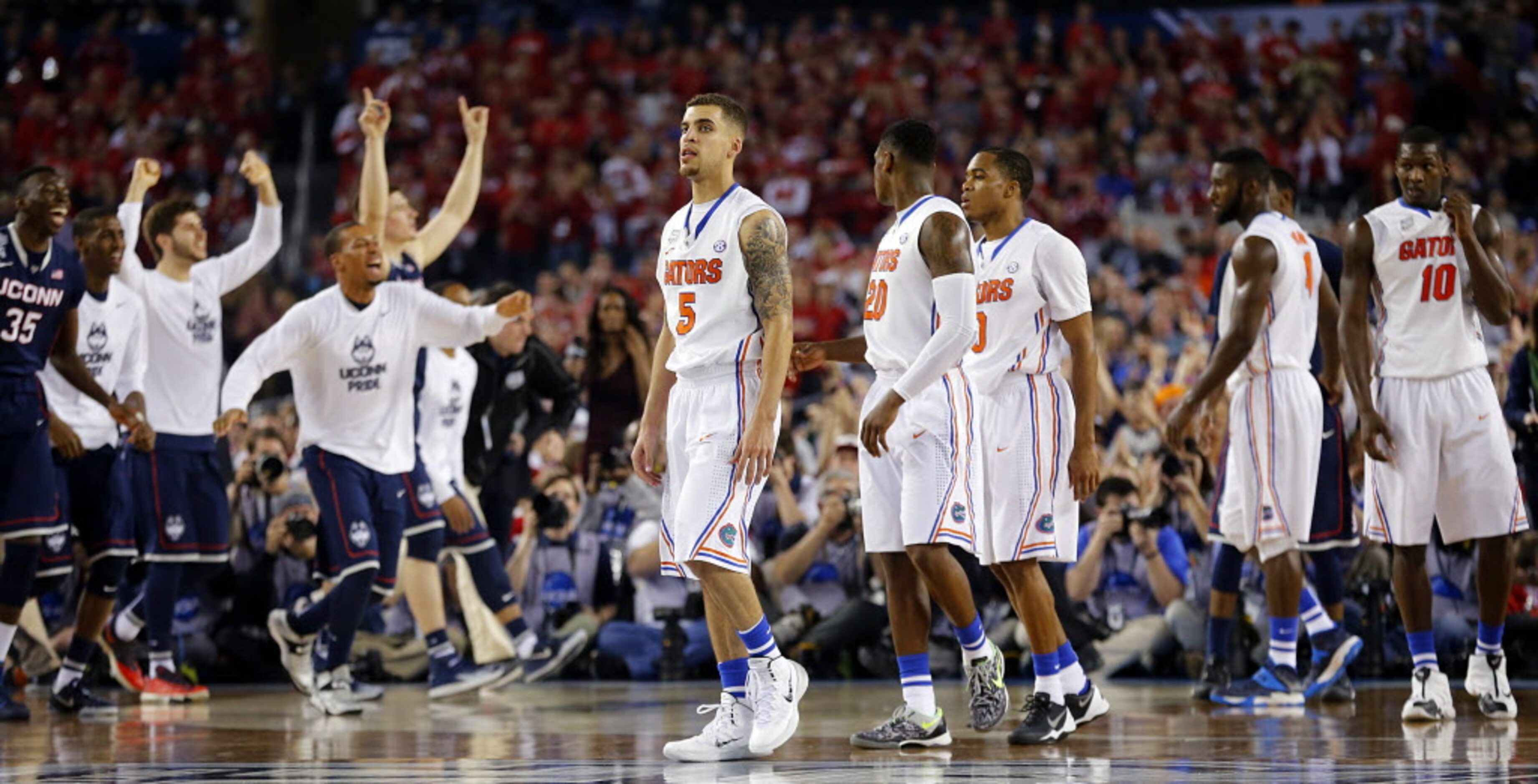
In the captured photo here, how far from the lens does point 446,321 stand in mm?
8672

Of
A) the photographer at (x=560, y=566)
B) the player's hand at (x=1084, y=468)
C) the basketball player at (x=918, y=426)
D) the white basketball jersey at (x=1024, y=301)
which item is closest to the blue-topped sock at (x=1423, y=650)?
the player's hand at (x=1084, y=468)

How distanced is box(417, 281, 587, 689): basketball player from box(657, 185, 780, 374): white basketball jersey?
3.41 m

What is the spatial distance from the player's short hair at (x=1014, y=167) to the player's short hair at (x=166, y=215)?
4.67m

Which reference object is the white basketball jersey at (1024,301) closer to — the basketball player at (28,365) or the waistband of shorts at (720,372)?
the waistband of shorts at (720,372)

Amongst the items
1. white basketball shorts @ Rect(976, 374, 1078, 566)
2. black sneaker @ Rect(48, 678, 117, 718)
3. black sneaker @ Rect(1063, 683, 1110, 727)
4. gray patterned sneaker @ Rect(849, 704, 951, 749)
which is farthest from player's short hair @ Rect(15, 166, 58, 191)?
black sneaker @ Rect(1063, 683, 1110, 727)

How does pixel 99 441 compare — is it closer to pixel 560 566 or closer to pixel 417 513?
pixel 417 513

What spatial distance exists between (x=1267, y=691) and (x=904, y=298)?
2918 mm

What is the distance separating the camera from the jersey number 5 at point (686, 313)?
632cm

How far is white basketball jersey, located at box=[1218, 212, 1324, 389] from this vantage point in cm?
789

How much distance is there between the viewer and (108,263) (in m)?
8.95

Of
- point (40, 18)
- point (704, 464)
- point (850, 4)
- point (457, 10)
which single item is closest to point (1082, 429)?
point (704, 464)

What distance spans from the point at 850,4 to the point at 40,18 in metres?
11.6

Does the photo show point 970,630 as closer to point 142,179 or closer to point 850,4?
point 142,179

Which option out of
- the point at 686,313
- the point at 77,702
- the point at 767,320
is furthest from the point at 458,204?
the point at 767,320
